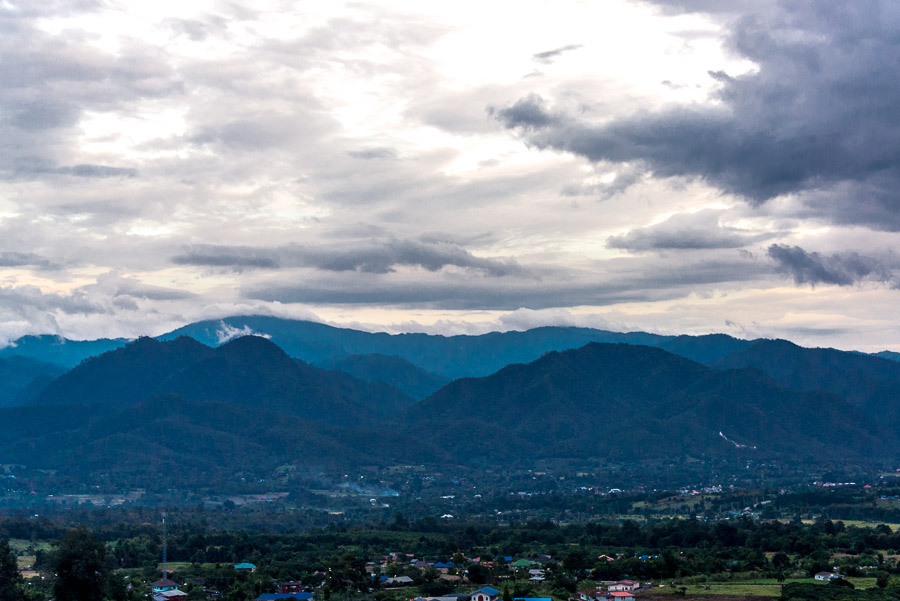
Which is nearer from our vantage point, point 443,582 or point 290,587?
point 443,582

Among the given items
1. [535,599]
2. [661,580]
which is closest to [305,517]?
[661,580]

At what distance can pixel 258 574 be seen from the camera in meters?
98.8

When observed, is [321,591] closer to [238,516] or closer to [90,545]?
[90,545]

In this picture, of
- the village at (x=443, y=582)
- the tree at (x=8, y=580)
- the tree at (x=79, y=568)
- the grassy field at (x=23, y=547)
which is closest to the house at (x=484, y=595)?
the village at (x=443, y=582)

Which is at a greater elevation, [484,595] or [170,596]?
[484,595]

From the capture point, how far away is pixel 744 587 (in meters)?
86.3

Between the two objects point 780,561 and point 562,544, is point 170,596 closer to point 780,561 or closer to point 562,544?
point 562,544

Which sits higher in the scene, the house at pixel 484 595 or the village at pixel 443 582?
the house at pixel 484 595

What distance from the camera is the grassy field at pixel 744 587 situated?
3246 inches

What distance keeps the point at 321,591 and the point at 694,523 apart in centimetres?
5677

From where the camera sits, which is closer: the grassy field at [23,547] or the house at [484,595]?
the house at [484,595]

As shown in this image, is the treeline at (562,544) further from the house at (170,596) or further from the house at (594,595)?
the house at (170,596)

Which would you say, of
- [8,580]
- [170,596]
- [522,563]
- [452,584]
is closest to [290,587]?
[170,596]

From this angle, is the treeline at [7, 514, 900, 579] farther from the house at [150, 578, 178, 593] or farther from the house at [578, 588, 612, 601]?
the house at [150, 578, 178, 593]
